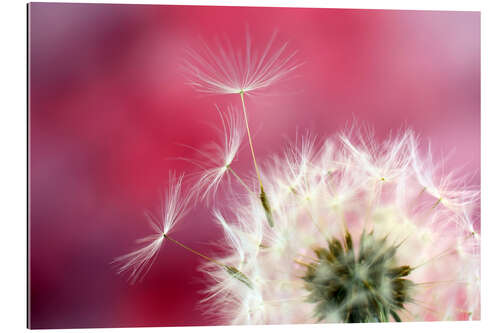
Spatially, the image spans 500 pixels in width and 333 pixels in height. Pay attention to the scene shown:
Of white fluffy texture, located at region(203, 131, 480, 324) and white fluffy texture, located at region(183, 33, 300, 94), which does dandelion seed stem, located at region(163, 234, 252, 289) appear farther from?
white fluffy texture, located at region(183, 33, 300, 94)

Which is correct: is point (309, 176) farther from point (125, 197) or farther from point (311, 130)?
point (125, 197)

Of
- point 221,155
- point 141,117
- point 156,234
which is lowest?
point 156,234

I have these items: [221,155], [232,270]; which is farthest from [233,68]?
[232,270]

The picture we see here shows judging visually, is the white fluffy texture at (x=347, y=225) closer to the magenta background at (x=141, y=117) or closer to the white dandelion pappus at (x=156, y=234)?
the magenta background at (x=141, y=117)

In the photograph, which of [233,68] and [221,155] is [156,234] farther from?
[233,68]

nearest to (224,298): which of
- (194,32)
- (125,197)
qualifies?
(125,197)
